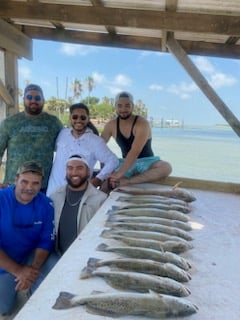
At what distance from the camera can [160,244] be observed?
209 centimetres

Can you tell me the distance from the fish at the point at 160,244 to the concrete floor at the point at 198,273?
0.17 ft

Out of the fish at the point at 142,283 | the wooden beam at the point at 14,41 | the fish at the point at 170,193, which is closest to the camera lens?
the fish at the point at 142,283

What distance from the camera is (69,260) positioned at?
200 centimetres

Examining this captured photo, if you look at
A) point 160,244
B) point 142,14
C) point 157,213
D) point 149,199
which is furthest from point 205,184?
point 160,244

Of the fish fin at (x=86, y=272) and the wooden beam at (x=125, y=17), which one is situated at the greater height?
the wooden beam at (x=125, y=17)

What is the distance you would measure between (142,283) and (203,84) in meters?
3.08

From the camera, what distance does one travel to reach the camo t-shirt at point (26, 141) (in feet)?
12.4

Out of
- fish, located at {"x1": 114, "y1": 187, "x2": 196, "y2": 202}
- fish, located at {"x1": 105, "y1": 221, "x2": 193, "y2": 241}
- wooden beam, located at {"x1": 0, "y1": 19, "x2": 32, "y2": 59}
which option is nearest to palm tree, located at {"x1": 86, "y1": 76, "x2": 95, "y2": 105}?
wooden beam, located at {"x1": 0, "y1": 19, "x2": 32, "y2": 59}

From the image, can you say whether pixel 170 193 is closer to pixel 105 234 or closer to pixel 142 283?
pixel 105 234

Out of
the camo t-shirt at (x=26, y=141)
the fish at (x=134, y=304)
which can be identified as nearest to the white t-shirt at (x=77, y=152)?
the camo t-shirt at (x=26, y=141)

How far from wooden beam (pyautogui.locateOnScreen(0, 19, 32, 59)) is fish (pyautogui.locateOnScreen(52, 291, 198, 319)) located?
4152mm

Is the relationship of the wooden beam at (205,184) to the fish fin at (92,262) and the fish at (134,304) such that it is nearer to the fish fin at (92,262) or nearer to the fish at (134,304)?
the fish fin at (92,262)

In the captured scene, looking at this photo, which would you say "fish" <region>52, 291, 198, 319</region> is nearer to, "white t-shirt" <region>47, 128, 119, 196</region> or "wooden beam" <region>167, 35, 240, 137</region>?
"white t-shirt" <region>47, 128, 119, 196</region>

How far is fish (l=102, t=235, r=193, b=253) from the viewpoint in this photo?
208cm
